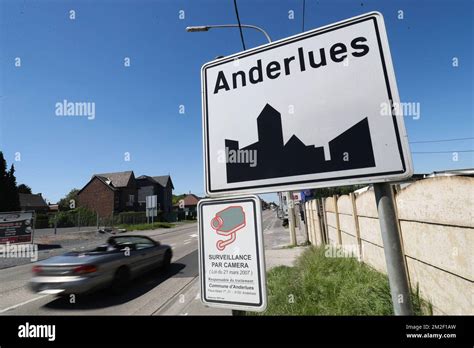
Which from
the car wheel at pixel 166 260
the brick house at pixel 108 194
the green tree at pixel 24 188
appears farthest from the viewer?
the green tree at pixel 24 188

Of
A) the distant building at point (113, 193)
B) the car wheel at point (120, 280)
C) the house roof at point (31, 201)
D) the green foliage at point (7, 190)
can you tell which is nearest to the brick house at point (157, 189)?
the distant building at point (113, 193)

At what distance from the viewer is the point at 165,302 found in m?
5.44

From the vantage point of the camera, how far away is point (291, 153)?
3.22 feet

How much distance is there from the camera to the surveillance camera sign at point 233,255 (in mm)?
930

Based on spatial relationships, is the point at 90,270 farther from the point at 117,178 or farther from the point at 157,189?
the point at 157,189

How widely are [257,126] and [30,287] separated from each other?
24.4 feet

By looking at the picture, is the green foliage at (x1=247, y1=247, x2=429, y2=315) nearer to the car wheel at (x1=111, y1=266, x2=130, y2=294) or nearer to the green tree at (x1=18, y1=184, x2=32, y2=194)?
the car wheel at (x1=111, y1=266, x2=130, y2=294)

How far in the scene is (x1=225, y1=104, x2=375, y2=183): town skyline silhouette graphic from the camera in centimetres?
90

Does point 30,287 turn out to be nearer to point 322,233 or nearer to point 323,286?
point 323,286

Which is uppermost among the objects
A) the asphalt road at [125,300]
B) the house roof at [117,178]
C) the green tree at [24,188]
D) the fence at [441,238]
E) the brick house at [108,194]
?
the green tree at [24,188]

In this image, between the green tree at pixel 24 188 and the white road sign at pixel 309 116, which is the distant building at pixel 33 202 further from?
the white road sign at pixel 309 116

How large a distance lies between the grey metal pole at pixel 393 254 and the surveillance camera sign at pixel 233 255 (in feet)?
1.35

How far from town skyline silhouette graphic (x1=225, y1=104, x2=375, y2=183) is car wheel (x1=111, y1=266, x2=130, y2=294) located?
6703mm

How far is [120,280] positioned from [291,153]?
7081mm
